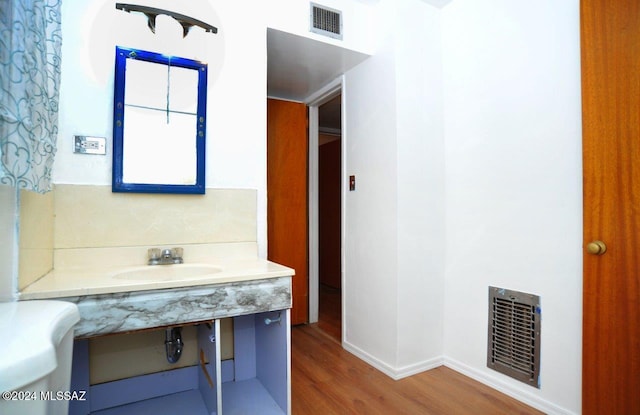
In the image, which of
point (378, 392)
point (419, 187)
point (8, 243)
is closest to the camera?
point (8, 243)

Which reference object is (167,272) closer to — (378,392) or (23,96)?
(23,96)

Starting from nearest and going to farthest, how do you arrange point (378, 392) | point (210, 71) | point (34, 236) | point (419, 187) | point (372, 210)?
point (34, 236) < point (210, 71) < point (378, 392) < point (419, 187) < point (372, 210)

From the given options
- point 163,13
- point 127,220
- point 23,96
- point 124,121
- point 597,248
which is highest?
point 163,13

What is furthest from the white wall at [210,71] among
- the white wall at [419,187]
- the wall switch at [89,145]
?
the white wall at [419,187]

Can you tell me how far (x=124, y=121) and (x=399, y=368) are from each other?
2.07 meters

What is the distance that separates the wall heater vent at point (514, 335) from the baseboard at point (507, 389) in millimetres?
63

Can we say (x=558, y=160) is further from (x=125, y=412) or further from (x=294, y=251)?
(x=125, y=412)

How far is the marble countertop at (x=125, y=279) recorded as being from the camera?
→ 1115 millimetres

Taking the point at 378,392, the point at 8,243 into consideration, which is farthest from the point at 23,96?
the point at 378,392

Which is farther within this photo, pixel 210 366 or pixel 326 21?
pixel 326 21

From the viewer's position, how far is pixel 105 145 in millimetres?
1570

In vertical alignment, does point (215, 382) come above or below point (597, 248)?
below

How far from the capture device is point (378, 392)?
1921mm

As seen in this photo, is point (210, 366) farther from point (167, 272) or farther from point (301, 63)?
point (301, 63)
